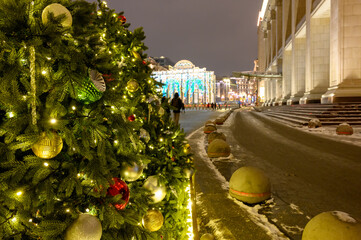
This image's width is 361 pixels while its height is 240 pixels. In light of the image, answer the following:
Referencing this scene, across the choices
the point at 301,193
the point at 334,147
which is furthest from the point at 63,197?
the point at 334,147

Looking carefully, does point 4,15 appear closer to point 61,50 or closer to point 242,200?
point 61,50

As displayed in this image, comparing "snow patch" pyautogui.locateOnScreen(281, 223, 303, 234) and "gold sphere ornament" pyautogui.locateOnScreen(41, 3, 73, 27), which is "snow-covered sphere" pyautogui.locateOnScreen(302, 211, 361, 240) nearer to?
"snow patch" pyautogui.locateOnScreen(281, 223, 303, 234)

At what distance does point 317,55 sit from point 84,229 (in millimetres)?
28073

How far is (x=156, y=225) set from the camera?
1.90 meters

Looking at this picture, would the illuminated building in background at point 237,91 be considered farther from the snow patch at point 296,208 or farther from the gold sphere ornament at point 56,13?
the gold sphere ornament at point 56,13

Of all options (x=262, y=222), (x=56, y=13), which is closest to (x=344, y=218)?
(x=262, y=222)

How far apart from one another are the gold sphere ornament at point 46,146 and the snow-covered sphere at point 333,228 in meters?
2.30

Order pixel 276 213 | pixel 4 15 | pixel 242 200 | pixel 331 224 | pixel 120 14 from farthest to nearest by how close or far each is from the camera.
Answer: pixel 242 200 → pixel 276 213 → pixel 120 14 → pixel 331 224 → pixel 4 15

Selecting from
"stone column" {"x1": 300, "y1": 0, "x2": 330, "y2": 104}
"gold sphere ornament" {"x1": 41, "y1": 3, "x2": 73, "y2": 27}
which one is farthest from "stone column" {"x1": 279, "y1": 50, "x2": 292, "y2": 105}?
"gold sphere ornament" {"x1": 41, "y1": 3, "x2": 73, "y2": 27}

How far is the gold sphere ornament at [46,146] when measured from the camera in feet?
4.24

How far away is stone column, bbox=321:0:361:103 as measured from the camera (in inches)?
666

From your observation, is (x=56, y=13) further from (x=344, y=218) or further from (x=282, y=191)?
→ (x=282, y=191)

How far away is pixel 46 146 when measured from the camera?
1302 mm

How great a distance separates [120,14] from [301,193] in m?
4.16
